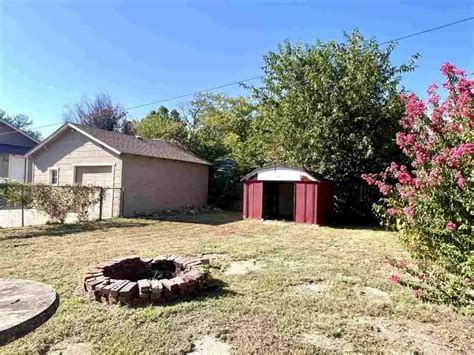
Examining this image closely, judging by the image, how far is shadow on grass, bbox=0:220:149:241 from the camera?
8.83 metres

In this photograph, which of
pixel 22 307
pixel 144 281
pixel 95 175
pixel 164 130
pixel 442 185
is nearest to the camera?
pixel 22 307

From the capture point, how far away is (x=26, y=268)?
5.58 metres

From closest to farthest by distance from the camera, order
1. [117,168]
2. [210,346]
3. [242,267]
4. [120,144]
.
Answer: [210,346] < [242,267] < [117,168] < [120,144]

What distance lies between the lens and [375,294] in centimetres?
472

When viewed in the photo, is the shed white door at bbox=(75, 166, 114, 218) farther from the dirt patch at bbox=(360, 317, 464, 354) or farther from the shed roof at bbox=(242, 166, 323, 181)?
the dirt patch at bbox=(360, 317, 464, 354)

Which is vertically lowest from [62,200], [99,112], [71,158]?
[62,200]

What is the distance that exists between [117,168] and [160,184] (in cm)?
236

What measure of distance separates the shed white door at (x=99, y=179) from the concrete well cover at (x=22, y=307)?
10.7 metres

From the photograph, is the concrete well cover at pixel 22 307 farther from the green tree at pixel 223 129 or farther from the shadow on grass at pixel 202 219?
the green tree at pixel 223 129

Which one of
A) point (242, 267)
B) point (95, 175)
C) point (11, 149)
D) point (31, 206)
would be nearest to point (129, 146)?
point (95, 175)

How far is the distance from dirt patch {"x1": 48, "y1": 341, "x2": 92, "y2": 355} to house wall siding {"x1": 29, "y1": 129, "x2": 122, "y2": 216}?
424 inches

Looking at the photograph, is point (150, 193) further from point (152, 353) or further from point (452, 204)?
point (452, 204)

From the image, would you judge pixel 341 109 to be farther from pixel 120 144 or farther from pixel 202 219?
pixel 120 144

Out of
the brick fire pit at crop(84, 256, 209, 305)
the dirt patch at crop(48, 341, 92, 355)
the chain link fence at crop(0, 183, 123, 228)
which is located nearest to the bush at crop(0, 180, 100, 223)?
the chain link fence at crop(0, 183, 123, 228)
